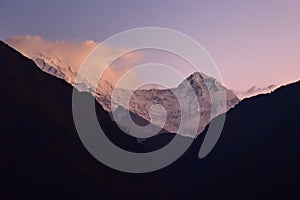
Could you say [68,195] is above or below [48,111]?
below

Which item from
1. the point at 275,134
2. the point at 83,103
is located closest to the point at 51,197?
the point at 83,103

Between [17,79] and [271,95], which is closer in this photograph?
[17,79]

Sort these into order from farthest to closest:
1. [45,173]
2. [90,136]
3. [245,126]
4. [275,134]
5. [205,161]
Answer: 1. [205,161]
2. [245,126]
3. [275,134]
4. [90,136]
5. [45,173]

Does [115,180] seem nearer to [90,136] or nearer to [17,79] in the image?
[90,136]

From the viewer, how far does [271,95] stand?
118812 mm

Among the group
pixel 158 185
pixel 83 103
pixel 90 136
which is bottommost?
pixel 158 185

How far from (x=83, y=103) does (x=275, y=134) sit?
47.9 metres

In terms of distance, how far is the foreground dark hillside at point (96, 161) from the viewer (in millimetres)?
73000

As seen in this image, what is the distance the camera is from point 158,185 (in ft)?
348

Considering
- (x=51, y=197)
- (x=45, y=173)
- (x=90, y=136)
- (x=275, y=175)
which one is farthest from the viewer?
(x=90, y=136)

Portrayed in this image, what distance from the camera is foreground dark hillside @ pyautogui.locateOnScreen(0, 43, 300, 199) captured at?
73.0m

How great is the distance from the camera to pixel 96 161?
288ft

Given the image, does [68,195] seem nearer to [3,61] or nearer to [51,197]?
[51,197]

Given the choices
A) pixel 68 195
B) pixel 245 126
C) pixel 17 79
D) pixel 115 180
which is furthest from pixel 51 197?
pixel 245 126
